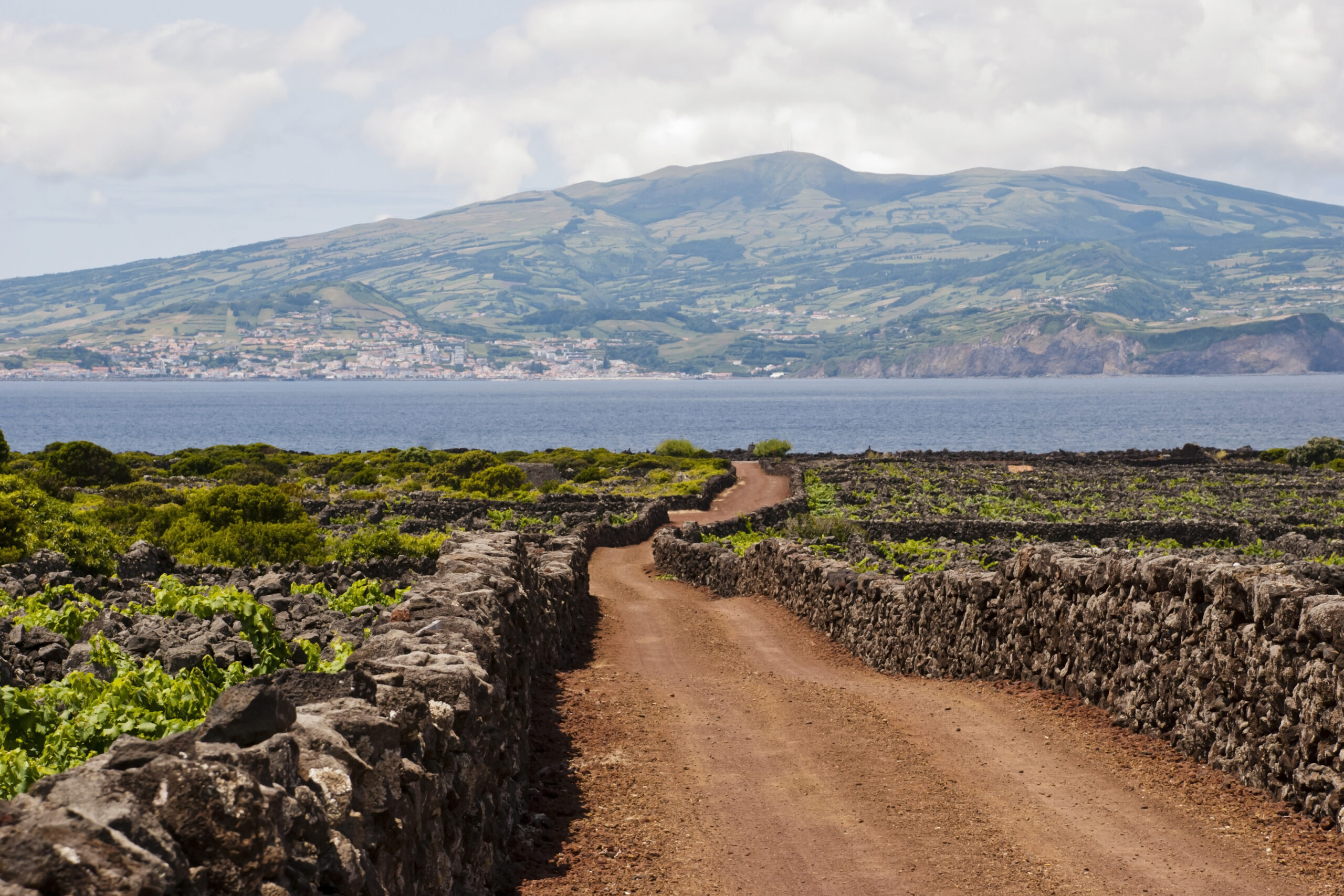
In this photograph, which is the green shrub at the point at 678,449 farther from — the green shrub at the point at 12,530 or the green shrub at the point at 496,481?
the green shrub at the point at 12,530

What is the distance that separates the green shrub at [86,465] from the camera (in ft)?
178

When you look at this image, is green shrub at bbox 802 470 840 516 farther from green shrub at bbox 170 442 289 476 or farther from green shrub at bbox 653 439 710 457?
green shrub at bbox 170 442 289 476

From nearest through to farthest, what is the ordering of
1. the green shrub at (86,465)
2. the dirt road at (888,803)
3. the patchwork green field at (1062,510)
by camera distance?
the dirt road at (888,803) < the patchwork green field at (1062,510) < the green shrub at (86,465)

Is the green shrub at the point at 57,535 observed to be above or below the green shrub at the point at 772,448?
above

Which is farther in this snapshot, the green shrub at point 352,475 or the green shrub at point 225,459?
the green shrub at point 225,459

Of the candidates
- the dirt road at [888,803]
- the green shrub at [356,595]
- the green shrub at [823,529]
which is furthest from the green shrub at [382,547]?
the green shrub at [823,529]

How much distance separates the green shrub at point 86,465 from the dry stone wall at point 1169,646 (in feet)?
152

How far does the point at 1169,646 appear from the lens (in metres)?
11.8

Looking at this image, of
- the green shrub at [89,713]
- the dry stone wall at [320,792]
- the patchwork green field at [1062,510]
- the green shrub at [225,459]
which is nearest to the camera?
the dry stone wall at [320,792]

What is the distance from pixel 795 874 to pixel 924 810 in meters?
2.01

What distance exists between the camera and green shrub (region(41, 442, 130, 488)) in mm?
54125

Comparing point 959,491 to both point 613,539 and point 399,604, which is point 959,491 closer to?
point 613,539

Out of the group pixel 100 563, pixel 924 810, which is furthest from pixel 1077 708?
pixel 100 563

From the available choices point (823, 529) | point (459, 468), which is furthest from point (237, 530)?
point (459, 468)
